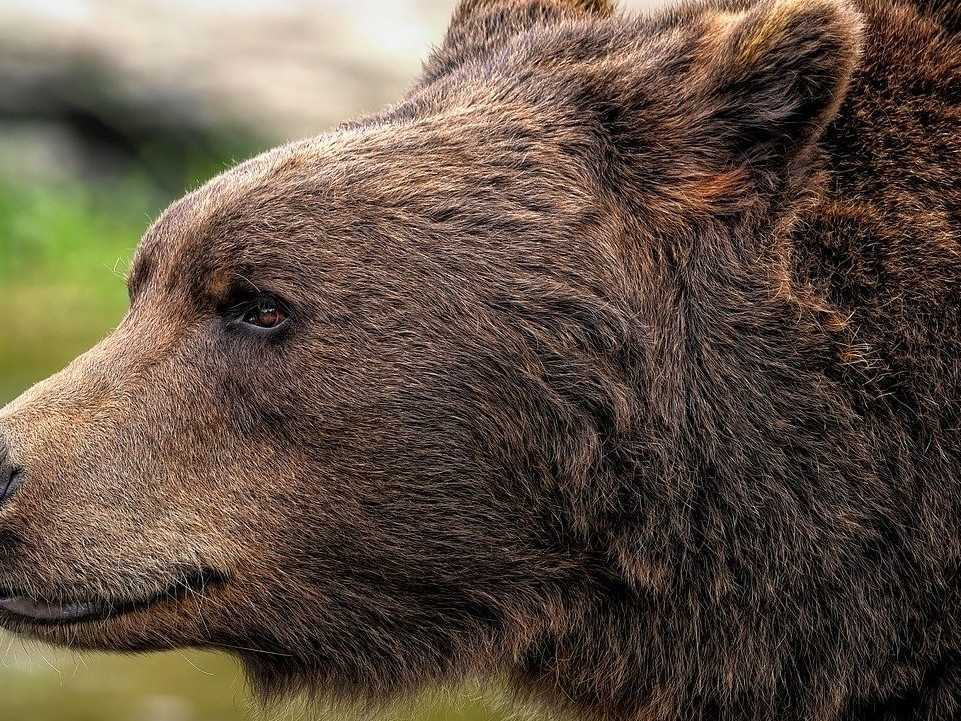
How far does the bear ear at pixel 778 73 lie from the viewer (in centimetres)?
373

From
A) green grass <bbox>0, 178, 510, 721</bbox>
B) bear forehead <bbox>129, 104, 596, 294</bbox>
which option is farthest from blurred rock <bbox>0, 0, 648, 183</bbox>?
bear forehead <bbox>129, 104, 596, 294</bbox>

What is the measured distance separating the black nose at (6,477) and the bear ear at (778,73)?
2050 millimetres

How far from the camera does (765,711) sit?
12.8ft

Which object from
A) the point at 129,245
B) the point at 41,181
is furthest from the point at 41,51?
the point at 129,245

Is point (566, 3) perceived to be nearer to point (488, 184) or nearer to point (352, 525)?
point (488, 184)

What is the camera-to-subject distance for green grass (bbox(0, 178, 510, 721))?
6695 millimetres

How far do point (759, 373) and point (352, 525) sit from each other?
1137 millimetres

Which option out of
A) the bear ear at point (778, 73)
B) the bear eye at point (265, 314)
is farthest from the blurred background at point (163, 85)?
the bear ear at point (778, 73)

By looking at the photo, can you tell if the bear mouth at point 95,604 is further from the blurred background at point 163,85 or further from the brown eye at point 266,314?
the blurred background at point 163,85

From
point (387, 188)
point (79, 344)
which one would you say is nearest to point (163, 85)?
point (79, 344)

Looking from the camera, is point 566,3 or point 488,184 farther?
point 566,3

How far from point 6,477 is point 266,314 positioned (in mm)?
797

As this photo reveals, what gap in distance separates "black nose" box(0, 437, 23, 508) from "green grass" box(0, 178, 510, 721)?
615 millimetres

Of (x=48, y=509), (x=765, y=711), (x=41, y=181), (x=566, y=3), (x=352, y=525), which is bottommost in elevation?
(x=765, y=711)
